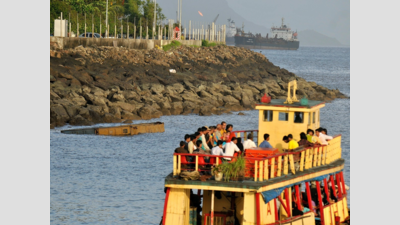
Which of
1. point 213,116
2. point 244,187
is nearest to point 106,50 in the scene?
point 213,116

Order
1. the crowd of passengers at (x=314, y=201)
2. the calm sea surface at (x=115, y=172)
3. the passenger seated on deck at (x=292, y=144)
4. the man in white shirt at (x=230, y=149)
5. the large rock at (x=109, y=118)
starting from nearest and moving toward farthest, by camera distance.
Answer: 1. the man in white shirt at (x=230, y=149)
2. the passenger seated on deck at (x=292, y=144)
3. the crowd of passengers at (x=314, y=201)
4. the calm sea surface at (x=115, y=172)
5. the large rock at (x=109, y=118)

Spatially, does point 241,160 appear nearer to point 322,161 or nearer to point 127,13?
point 322,161

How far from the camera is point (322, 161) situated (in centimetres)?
1930

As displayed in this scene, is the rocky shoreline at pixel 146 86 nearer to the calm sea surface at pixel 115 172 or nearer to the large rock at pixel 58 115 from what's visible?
the large rock at pixel 58 115

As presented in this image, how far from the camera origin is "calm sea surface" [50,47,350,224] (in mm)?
25355

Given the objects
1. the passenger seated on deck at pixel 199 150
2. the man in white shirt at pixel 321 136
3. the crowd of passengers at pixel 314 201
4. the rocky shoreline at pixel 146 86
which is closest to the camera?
the passenger seated on deck at pixel 199 150

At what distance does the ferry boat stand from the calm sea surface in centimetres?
653

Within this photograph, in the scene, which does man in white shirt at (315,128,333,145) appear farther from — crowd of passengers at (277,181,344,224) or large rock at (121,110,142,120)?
large rock at (121,110,142,120)

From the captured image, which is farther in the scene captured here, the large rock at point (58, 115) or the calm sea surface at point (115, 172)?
the large rock at point (58, 115)

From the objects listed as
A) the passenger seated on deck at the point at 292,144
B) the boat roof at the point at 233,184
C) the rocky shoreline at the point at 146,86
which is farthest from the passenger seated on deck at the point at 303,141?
the rocky shoreline at the point at 146,86

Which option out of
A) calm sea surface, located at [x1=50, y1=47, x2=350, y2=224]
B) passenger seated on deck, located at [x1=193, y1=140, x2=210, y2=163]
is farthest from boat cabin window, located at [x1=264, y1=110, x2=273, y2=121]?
calm sea surface, located at [x1=50, y1=47, x2=350, y2=224]

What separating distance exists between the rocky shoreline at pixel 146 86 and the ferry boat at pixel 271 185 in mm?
25492

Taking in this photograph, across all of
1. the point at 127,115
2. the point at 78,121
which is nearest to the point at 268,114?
the point at 78,121

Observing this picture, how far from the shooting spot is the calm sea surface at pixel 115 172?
2535cm
